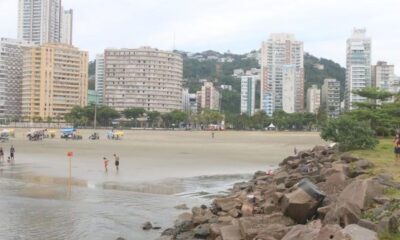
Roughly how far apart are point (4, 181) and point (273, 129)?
133 m

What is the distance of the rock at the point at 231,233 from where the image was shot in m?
12.3

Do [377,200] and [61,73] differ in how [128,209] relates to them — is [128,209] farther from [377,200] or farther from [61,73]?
[61,73]

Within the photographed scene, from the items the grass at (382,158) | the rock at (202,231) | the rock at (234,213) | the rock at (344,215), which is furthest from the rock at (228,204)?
the rock at (344,215)

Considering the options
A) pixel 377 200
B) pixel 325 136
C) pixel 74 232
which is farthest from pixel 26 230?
pixel 325 136

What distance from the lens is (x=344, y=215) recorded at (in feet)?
35.9

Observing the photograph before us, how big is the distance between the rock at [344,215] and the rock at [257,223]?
1.38 metres

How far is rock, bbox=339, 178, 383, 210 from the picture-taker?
39.3 ft

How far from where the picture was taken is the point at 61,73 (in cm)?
19488

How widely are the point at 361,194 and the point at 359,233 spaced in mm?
3191

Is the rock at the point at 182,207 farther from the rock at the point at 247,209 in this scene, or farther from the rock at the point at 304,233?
the rock at the point at 304,233

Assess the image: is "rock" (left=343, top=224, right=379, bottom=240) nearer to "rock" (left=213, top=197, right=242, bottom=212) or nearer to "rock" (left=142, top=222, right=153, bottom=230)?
"rock" (left=213, top=197, right=242, bottom=212)

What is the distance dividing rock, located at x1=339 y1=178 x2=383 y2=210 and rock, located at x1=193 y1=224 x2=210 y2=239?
423 centimetres

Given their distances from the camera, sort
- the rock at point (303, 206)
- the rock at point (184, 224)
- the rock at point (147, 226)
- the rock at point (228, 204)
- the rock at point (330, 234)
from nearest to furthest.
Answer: the rock at point (330, 234)
the rock at point (303, 206)
the rock at point (184, 224)
the rock at point (147, 226)
the rock at point (228, 204)

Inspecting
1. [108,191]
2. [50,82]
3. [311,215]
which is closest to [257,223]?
[311,215]
